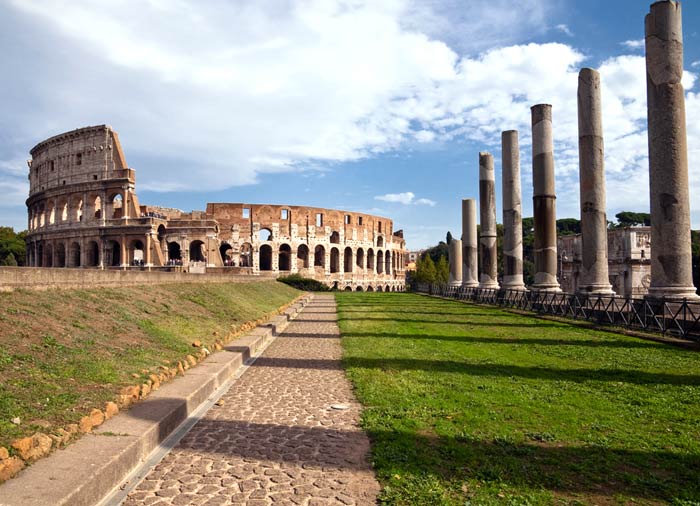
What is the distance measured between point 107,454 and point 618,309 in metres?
13.7

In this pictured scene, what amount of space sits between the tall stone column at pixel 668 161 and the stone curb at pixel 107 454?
11.3 metres

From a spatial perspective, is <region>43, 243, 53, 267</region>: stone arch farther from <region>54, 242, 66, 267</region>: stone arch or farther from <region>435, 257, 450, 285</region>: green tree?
<region>435, 257, 450, 285</region>: green tree

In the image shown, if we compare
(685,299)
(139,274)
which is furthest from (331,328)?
(685,299)

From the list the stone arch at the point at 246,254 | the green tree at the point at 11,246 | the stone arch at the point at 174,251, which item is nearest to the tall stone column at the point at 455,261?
the stone arch at the point at 246,254

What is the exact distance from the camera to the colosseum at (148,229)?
43.8 meters

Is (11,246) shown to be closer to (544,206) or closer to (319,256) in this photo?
(319,256)

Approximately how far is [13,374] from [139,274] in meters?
8.72

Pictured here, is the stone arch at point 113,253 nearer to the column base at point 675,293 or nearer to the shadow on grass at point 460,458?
the column base at point 675,293

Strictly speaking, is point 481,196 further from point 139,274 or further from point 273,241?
point 273,241

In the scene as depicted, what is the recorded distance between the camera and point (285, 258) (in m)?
59.5

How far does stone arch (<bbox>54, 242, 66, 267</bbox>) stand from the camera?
4694 centimetres

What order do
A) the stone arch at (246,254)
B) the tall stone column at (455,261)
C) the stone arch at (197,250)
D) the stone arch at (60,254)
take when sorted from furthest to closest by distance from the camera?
the stone arch at (246,254) < the stone arch at (197,250) < the stone arch at (60,254) < the tall stone column at (455,261)

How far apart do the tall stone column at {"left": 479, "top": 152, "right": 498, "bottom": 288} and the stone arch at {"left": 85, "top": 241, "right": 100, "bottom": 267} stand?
111ft

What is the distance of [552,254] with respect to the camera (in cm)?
2005
